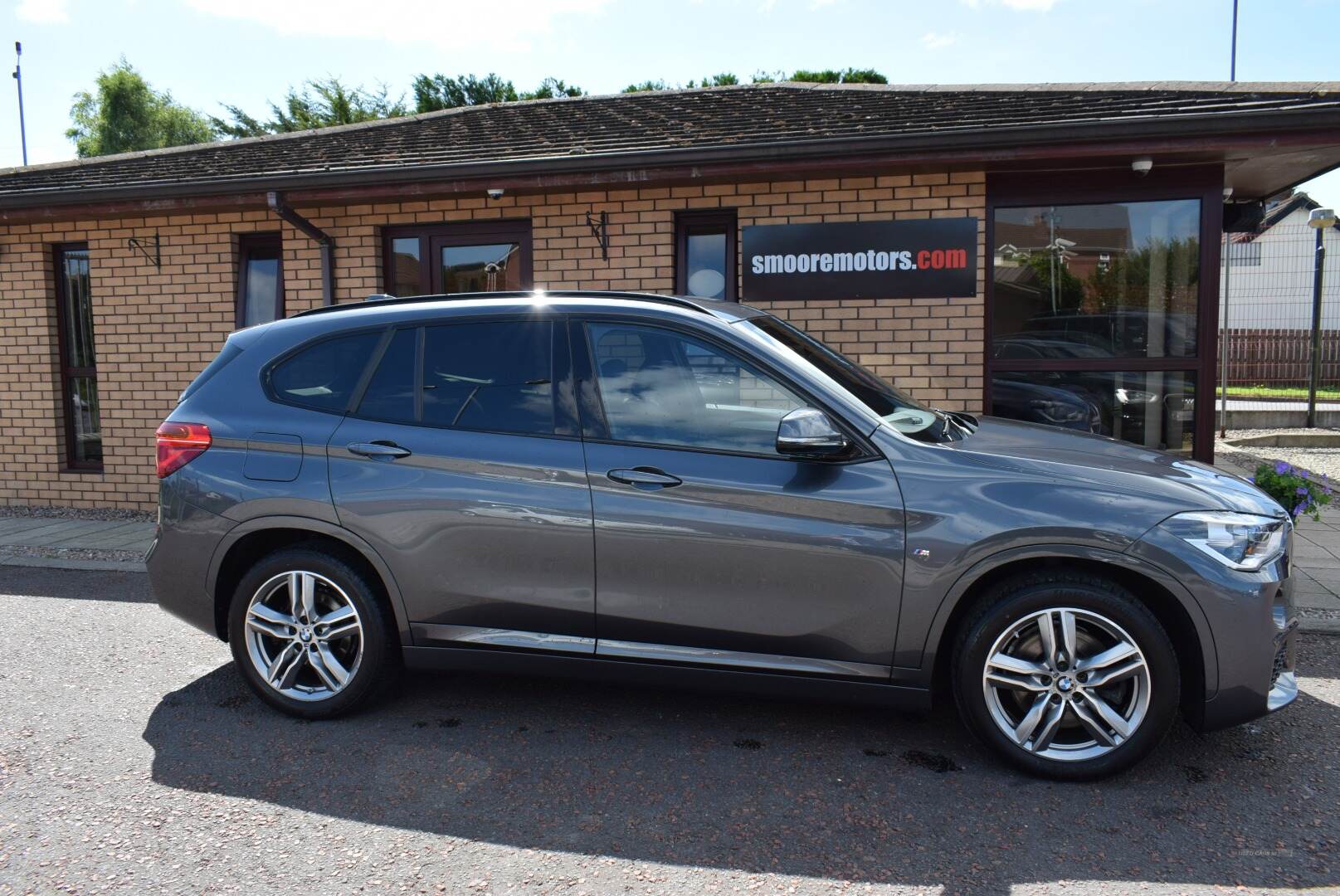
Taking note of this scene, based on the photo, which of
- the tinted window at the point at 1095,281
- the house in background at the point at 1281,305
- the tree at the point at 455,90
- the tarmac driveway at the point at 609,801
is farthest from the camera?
the tree at the point at 455,90

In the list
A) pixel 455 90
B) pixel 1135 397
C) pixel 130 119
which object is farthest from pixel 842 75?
pixel 130 119

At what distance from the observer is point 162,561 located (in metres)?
4.38

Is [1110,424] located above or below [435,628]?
above

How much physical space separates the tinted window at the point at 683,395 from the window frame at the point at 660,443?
0.06 feet

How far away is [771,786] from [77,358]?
929cm

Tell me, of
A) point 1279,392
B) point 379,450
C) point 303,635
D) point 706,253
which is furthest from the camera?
point 1279,392

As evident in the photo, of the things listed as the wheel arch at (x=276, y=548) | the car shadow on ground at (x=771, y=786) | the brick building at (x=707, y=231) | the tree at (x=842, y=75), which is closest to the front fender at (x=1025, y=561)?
the car shadow on ground at (x=771, y=786)

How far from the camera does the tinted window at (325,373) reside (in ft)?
14.0

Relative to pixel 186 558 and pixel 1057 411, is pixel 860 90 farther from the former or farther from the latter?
pixel 186 558

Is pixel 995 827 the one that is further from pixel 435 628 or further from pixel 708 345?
pixel 435 628

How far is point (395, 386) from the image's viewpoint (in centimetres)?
420

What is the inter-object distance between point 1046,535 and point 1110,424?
4.70 m

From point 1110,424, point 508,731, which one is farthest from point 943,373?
point 508,731

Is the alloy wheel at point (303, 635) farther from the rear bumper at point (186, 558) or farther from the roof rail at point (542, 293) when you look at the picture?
the roof rail at point (542, 293)
